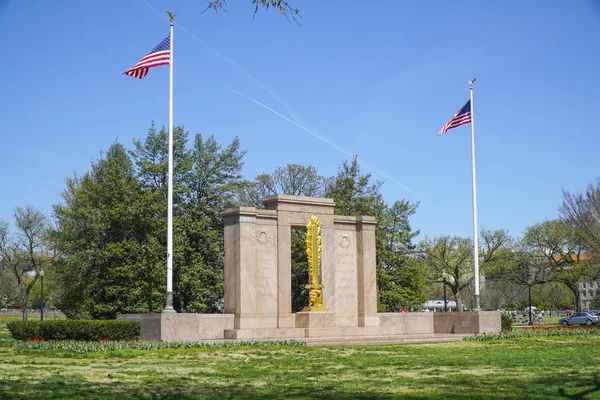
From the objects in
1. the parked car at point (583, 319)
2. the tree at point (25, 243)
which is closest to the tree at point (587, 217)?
the parked car at point (583, 319)

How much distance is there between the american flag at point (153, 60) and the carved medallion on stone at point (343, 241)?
11.9 meters

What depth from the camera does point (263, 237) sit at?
32.2 m

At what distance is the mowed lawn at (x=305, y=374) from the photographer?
1320 centimetres

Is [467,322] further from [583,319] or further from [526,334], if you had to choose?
[583,319]

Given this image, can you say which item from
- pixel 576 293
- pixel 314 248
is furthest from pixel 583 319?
pixel 314 248

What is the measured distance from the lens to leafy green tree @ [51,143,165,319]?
148ft

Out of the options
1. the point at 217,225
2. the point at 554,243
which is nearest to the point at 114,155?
the point at 217,225

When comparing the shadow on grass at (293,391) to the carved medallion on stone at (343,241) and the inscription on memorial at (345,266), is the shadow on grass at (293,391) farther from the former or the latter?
the carved medallion on stone at (343,241)

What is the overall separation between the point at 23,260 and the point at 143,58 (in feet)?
151

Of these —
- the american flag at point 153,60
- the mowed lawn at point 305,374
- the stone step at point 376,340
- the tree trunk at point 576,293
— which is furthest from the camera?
the tree trunk at point 576,293

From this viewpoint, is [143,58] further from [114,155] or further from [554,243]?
[554,243]

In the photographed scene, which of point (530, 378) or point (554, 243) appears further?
point (554, 243)

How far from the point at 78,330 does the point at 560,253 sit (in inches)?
2251

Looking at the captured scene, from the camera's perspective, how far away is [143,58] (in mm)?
30609
